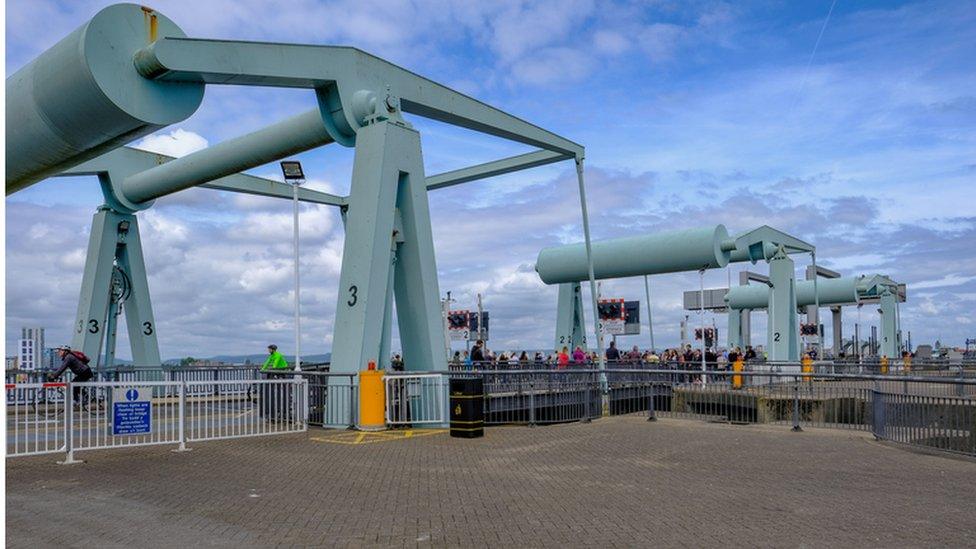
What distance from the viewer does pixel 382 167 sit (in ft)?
55.7

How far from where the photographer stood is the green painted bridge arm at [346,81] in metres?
13.8

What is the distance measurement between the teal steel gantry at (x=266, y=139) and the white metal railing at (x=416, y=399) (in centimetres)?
74

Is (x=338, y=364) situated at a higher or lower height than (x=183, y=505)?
higher

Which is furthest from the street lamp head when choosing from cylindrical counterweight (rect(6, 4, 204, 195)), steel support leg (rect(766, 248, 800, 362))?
steel support leg (rect(766, 248, 800, 362))

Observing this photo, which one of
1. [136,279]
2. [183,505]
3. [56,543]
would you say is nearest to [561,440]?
[183,505]

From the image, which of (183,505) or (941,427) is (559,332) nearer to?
(941,427)

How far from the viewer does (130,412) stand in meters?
13.7

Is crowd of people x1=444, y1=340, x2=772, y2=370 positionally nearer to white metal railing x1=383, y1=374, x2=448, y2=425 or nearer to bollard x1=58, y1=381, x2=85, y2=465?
white metal railing x1=383, y1=374, x2=448, y2=425

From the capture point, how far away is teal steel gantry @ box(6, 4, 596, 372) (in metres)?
8.64

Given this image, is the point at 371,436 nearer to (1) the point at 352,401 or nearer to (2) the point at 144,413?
(1) the point at 352,401

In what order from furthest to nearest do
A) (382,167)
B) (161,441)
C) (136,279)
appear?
(136,279), (382,167), (161,441)

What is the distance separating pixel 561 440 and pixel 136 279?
59.9ft

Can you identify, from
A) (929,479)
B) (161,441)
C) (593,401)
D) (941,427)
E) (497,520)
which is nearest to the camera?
(497,520)

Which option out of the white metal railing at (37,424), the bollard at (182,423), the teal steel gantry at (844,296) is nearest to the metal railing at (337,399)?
the bollard at (182,423)
